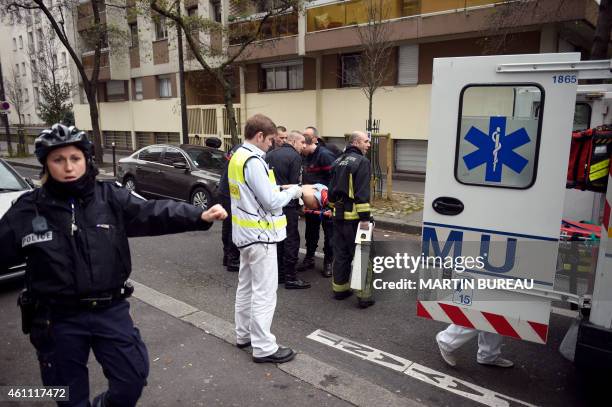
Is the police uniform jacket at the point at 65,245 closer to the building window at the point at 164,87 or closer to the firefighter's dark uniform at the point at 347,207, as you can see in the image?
the firefighter's dark uniform at the point at 347,207

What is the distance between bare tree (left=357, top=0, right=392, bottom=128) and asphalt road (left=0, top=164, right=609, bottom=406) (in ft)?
22.5

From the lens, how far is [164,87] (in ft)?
79.2

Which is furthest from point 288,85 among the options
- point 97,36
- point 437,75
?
point 437,75

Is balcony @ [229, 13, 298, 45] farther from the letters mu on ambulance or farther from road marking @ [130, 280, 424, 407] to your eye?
the letters mu on ambulance

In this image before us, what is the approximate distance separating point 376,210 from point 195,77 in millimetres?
15196

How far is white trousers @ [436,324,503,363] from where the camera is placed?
3538mm

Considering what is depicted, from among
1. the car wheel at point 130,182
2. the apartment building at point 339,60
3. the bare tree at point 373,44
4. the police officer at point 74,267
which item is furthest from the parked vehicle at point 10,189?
the apartment building at point 339,60

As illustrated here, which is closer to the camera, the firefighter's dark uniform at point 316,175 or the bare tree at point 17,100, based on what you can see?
the firefighter's dark uniform at point 316,175

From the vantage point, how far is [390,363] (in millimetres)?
3812

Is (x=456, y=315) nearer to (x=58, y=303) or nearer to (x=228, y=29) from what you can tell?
(x=58, y=303)

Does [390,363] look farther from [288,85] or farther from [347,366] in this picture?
[288,85]

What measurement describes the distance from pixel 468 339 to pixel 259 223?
1.84 meters

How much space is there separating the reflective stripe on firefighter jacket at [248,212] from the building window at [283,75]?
14.9 metres

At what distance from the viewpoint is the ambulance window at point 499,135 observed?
2916 mm
